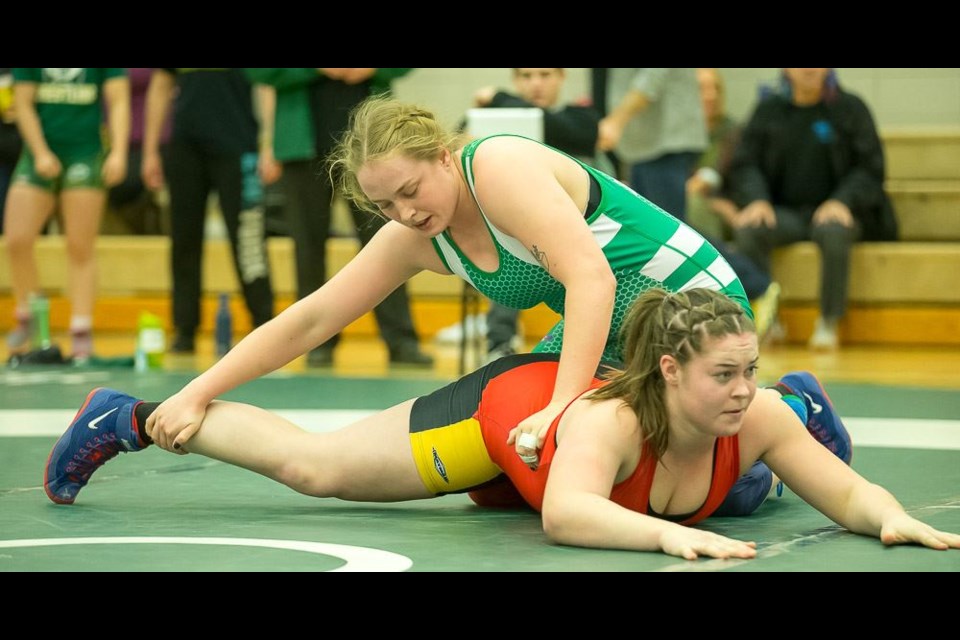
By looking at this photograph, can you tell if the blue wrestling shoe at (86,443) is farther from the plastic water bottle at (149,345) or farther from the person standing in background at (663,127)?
the person standing in background at (663,127)

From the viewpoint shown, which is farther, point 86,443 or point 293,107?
point 293,107

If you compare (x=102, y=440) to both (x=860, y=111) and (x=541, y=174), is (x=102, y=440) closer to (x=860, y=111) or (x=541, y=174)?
(x=541, y=174)

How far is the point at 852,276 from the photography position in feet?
23.9

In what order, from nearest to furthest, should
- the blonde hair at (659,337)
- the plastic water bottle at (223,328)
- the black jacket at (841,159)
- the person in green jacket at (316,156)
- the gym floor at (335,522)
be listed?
1. the gym floor at (335,522)
2. the blonde hair at (659,337)
3. the person in green jacket at (316,156)
4. the plastic water bottle at (223,328)
5. the black jacket at (841,159)

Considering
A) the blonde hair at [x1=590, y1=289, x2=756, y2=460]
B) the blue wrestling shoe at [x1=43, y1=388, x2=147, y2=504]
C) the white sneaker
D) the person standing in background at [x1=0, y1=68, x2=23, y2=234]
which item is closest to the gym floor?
the blue wrestling shoe at [x1=43, y1=388, x2=147, y2=504]

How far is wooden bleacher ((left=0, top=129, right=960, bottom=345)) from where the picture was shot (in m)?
7.25

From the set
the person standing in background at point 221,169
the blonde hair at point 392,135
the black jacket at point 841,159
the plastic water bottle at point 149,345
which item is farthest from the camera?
the black jacket at point 841,159

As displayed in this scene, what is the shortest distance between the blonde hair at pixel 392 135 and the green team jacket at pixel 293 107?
10.9 feet

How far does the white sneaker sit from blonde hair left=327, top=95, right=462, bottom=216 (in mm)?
4388

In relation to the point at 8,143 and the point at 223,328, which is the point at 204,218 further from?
the point at 8,143

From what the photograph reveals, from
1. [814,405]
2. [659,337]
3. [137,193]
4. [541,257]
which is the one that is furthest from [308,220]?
[659,337]

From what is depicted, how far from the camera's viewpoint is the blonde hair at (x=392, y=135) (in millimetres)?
2871

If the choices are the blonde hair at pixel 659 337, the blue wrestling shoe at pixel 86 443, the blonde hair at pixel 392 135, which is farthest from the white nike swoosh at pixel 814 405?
the blue wrestling shoe at pixel 86 443

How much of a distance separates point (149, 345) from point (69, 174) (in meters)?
0.86
